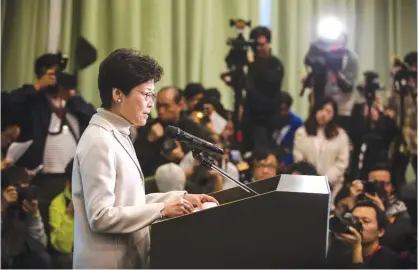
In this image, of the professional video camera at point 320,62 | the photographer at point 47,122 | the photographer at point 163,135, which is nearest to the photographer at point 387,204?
the professional video camera at point 320,62

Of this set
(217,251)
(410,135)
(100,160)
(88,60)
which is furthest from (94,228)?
(410,135)

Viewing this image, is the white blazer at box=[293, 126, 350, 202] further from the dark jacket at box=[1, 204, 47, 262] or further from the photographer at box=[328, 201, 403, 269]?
the dark jacket at box=[1, 204, 47, 262]

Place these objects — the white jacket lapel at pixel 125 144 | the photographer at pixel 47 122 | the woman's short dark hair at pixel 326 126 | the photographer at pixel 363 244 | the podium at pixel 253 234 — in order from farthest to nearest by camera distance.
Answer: the woman's short dark hair at pixel 326 126 < the photographer at pixel 47 122 < the photographer at pixel 363 244 < the white jacket lapel at pixel 125 144 < the podium at pixel 253 234

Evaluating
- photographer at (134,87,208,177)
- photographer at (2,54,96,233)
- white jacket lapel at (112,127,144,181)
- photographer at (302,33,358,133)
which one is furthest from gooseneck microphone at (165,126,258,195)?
photographer at (302,33,358,133)

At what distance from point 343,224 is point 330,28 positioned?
1.15 meters

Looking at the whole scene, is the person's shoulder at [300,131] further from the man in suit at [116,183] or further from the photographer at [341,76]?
the man in suit at [116,183]

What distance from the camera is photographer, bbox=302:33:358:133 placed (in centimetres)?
348

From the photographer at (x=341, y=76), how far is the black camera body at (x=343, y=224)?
0.53 meters

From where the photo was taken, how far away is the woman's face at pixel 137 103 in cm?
148

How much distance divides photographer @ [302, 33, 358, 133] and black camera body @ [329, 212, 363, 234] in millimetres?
532

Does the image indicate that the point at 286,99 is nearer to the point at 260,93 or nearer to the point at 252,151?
the point at 260,93

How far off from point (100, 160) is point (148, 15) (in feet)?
6.79

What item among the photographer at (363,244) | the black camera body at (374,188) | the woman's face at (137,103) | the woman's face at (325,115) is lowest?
the photographer at (363,244)

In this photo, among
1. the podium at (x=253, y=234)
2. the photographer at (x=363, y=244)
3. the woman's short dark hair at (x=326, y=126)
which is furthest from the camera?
the woman's short dark hair at (x=326, y=126)
